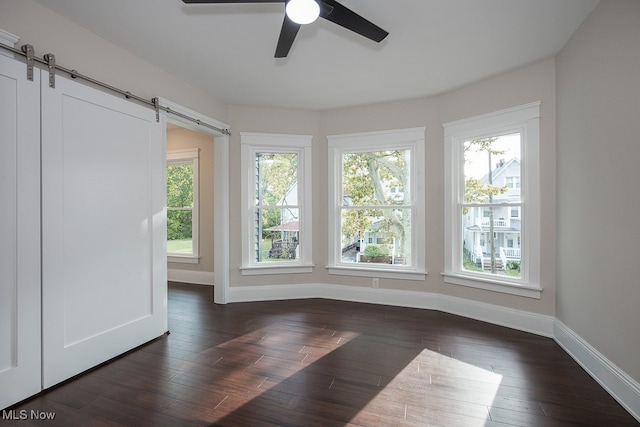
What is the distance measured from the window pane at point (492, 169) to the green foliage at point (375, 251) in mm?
1195

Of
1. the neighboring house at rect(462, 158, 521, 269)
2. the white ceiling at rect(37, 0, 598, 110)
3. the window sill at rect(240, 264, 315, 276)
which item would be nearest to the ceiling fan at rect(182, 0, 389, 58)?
the white ceiling at rect(37, 0, 598, 110)

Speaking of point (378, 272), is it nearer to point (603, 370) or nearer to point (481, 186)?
point (481, 186)

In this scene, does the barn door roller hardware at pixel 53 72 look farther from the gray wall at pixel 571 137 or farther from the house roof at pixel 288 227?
the house roof at pixel 288 227

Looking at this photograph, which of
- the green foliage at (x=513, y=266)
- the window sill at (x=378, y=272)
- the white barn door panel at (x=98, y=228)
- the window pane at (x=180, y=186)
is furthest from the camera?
the window pane at (x=180, y=186)

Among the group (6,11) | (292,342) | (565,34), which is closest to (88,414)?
(292,342)

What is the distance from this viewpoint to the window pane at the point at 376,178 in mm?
4004

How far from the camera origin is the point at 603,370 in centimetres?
213

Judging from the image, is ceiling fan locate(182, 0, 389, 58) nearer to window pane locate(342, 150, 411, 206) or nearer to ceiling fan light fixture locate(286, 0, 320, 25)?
ceiling fan light fixture locate(286, 0, 320, 25)

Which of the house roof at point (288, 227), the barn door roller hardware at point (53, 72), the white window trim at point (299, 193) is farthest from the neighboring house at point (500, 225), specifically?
the barn door roller hardware at point (53, 72)

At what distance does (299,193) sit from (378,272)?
5.09 feet

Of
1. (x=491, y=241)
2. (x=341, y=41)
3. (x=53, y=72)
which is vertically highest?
(x=341, y=41)

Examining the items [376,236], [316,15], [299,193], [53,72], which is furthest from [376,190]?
[53,72]

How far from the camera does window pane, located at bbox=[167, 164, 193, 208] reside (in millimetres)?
5375

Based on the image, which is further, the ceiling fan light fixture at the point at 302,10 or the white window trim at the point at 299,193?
the white window trim at the point at 299,193
